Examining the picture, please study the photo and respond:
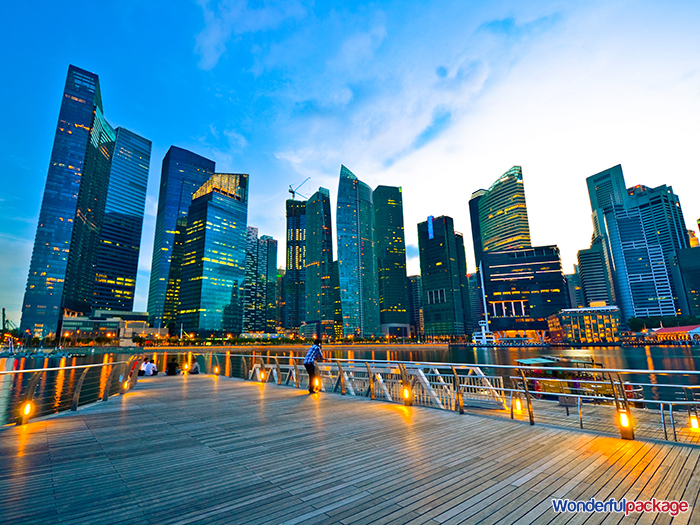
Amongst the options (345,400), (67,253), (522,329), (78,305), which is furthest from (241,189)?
(345,400)

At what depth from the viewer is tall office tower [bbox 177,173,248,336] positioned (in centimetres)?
16300

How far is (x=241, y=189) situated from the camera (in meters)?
198

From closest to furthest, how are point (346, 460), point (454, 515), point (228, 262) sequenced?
point (454, 515)
point (346, 460)
point (228, 262)

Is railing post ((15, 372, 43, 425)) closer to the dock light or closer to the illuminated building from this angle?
the dock light

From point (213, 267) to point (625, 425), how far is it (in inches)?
6928

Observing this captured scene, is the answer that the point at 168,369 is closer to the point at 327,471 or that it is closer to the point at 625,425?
the point at 327,471

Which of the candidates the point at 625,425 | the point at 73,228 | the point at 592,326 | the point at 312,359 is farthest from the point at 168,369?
the point at 592,326

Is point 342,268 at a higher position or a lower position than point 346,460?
higher

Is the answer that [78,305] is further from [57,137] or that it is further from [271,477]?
[271,477]

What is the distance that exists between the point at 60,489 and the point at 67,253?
207866 mm

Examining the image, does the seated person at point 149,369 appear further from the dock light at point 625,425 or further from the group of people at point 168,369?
the dock light at point 625,425

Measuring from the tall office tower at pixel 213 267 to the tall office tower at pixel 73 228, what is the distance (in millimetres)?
54610

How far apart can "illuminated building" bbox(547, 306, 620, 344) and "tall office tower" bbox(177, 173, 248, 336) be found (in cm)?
16959

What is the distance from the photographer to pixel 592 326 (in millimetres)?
161500
